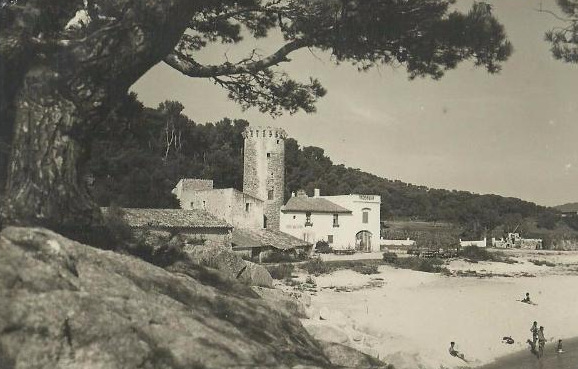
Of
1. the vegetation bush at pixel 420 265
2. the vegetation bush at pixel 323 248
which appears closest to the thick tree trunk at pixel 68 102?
the vegetation bush at pixel 420 265

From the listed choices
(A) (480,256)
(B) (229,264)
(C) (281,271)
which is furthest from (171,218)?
(A) (480,256)

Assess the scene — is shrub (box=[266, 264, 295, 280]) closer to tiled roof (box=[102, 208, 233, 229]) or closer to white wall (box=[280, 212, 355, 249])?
tiled roof (box=[102, 208, 233, 229])

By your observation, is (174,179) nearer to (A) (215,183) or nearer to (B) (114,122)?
(A) (215,183)

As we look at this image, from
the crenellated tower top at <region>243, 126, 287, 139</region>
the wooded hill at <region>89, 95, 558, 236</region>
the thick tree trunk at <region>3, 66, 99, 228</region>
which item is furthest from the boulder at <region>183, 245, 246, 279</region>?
the crenellated tower top at <region>243, 126, 287, 139</region>

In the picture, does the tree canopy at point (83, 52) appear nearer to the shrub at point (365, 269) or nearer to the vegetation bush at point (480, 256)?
the shrub at point (365, 269)

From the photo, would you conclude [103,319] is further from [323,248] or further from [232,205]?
[323,248]

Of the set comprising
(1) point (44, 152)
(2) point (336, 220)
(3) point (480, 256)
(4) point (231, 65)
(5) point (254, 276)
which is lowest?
(3) point (480, 256)

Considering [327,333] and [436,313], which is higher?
[327,333]
